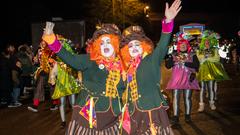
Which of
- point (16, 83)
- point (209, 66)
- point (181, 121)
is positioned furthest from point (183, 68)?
point (16, 83)

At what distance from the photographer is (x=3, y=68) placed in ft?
41.5

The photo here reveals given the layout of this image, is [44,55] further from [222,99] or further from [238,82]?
[238,82]

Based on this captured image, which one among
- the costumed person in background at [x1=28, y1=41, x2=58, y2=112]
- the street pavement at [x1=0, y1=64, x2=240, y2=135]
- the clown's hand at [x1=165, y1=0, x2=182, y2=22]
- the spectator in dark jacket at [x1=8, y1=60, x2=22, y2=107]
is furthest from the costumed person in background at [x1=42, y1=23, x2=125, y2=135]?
the spectator in dark jacket at [x1=8, y1=60, x2=22, y2=107]

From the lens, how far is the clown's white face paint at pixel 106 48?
5641mm

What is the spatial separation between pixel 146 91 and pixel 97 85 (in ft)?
2.08

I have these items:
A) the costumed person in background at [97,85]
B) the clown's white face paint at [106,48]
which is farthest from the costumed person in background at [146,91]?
the clown's white face paint at [106,48]

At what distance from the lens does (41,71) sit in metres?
10.9

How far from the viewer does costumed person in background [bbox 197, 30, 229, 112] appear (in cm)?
1050

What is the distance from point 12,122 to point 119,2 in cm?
2929

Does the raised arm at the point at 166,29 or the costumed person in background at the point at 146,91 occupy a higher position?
the raised arm at the point at 166,29

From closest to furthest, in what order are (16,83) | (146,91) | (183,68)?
1. (146,91)
2. (183,68)
3. (16,83)

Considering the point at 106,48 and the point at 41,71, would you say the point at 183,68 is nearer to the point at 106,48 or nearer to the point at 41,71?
the point at 106,48

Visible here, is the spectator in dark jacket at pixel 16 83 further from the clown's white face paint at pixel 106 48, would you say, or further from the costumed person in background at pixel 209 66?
the clown's white face paint at pixel 106 48

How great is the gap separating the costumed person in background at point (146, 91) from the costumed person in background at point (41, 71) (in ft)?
14.5
